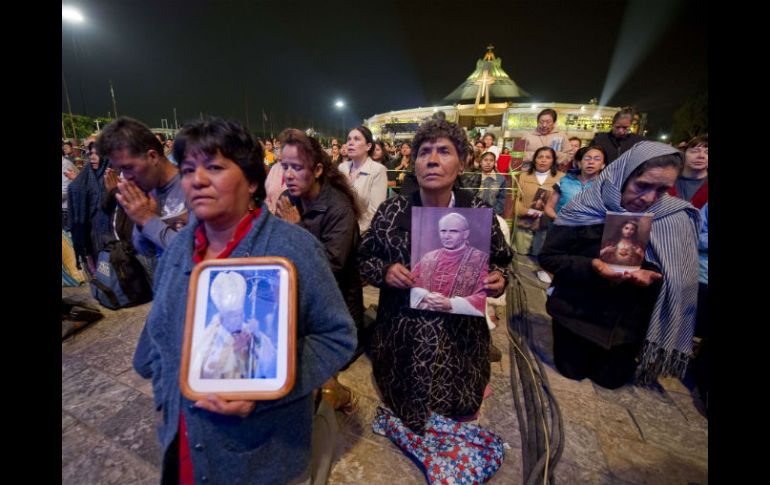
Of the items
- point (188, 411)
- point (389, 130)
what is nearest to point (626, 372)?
point (188, 411)

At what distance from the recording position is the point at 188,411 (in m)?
1.05

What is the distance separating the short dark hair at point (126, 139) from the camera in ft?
6.54

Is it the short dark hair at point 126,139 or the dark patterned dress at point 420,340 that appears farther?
the short dark hair at point 126,139

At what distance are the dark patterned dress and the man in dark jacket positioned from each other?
4.30 meters

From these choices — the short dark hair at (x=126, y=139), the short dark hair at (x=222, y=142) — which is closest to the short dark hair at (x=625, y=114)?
the short dark hair at (x=222, y=142)

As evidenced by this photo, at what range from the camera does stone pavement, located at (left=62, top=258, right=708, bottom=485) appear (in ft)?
Answer: 5.85

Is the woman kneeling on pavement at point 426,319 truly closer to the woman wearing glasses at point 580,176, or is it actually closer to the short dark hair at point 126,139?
the short dark hair at point 126,139

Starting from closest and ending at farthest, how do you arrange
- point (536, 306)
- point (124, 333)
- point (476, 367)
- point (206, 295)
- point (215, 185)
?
point (206, 295), point (215, 185), point (476, 367), point (124, 333), point (536, 306)

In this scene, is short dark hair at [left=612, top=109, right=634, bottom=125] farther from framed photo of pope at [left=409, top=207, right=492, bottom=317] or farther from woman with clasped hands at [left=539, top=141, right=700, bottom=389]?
framed photo of pope at [left=409, top=207, right=492, bottom=317]

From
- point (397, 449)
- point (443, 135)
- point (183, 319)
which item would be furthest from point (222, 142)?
point (397, 449)

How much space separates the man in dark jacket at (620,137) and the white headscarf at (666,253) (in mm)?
3000
